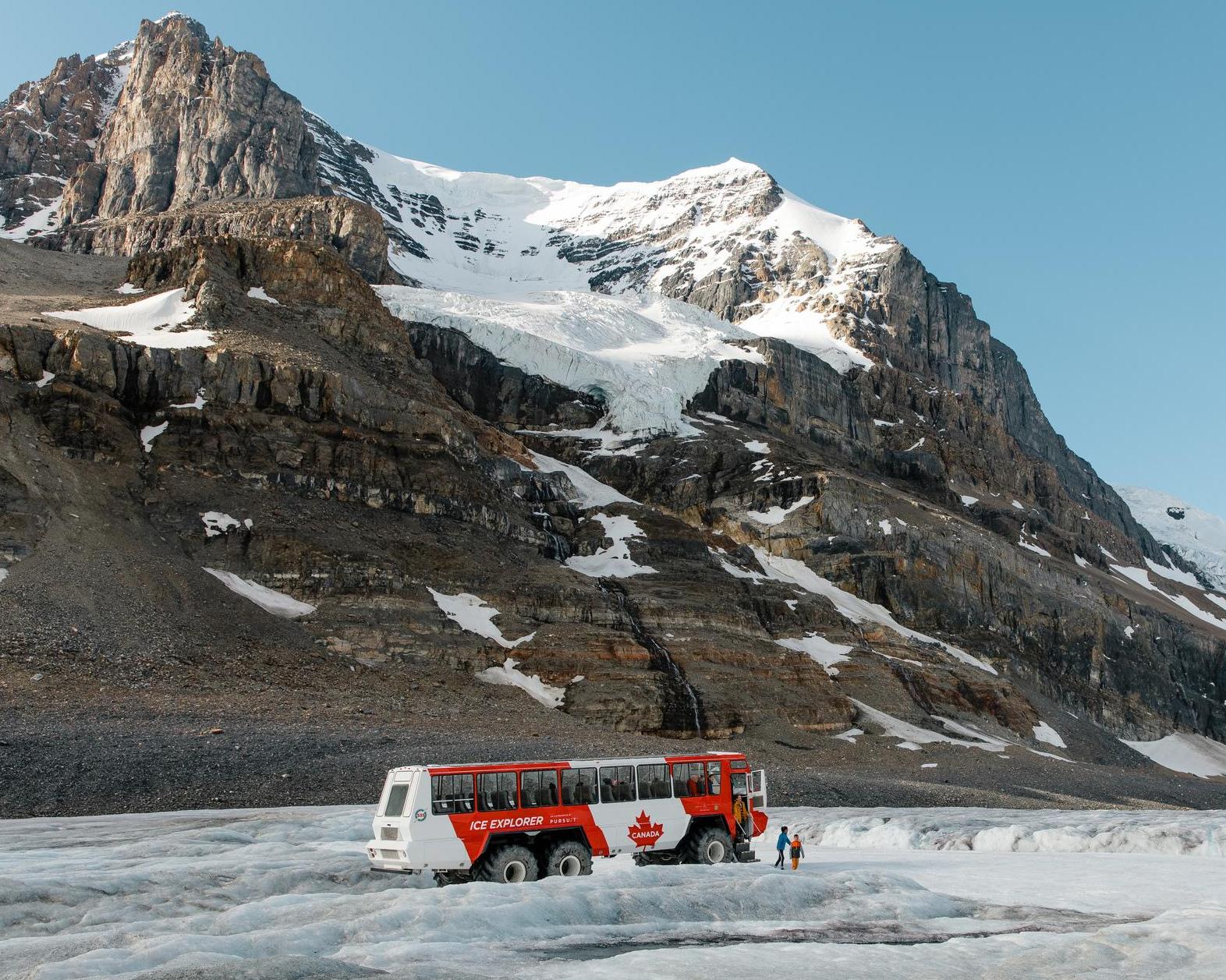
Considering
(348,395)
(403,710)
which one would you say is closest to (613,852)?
(403,710)

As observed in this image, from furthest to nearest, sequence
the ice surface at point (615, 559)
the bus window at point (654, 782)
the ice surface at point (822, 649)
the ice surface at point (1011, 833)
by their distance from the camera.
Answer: the ice surface at point (615, 559) < the ice surface at point (822, 649) < the ice surface at point (1011, 833) < the bus window at point (654, 782)

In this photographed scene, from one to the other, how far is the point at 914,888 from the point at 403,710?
37670 mm

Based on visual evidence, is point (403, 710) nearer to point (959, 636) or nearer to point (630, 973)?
point (630, 973)

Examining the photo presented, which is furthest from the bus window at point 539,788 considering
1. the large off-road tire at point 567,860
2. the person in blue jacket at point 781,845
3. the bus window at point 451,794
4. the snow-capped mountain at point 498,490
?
the snow-capped mountain at point 498,490

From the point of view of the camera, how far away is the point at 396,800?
23.2 metres

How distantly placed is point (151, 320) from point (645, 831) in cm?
7244

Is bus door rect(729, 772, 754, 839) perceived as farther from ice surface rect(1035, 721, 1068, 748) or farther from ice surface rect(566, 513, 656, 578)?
ice surface rect(1035, 721, 1068, 748)

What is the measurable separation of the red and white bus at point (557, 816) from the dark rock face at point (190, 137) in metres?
147

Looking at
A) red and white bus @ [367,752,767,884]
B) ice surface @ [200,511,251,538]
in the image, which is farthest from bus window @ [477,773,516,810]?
ice surface @ [200,511,251,538]

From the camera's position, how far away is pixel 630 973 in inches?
560

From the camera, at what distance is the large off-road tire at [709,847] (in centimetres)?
2612

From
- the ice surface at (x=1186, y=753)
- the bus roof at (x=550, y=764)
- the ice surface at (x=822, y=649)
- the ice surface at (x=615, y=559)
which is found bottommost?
the ice surface at (x=1186, y=753)

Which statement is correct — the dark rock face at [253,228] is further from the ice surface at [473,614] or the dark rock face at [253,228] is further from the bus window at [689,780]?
the bus window at [689,780]

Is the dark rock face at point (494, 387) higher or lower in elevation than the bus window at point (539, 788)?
higher
